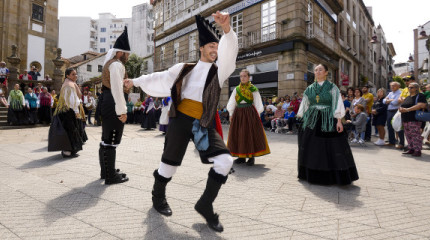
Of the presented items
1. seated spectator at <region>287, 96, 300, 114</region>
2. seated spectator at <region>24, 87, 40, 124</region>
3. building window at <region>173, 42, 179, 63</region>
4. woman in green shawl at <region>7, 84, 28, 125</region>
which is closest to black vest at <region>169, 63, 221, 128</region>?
seated spectator at <region>287, 96, 300, 114</region>

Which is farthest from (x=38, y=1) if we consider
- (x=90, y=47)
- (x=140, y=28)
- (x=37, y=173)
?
(x=90, y=47)

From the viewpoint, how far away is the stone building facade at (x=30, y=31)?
20.0m

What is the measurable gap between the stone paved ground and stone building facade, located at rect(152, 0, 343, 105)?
40.9 feet

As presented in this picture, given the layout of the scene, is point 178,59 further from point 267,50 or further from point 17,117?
point 17,117

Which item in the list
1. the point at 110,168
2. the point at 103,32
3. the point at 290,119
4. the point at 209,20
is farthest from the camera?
the point at 103,32

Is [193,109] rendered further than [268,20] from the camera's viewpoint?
No

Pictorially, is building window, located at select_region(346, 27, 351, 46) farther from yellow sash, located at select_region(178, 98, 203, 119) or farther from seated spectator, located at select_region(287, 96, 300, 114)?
yellow sash, located at select_region(178, 98, 203, 119)

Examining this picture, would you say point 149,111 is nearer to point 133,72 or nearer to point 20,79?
point 20,79

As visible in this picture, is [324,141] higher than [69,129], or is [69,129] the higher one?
[69,129]

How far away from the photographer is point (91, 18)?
64875mm

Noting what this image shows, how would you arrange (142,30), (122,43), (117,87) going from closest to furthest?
1. (117,87)
2. (122,43)
3. (142,30)

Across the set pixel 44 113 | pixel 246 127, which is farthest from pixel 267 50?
pixel 44 113

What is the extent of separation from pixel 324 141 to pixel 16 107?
541 inches

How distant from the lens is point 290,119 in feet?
38.3
